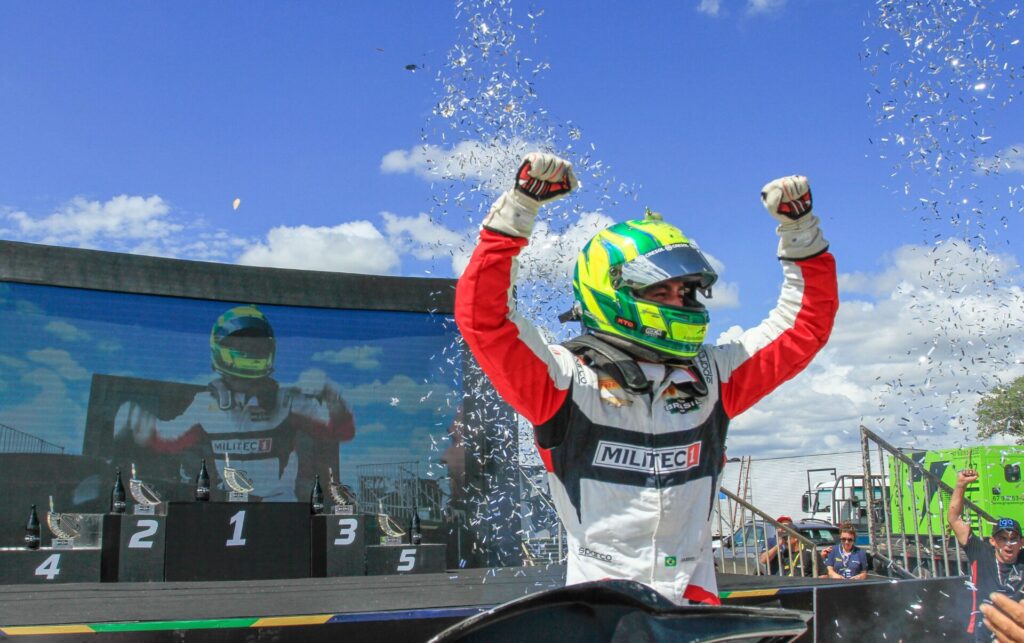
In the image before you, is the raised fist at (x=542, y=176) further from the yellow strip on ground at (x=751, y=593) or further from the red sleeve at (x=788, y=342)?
the yellow strip on ground at (x=751, y=593)

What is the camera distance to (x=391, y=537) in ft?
33.4

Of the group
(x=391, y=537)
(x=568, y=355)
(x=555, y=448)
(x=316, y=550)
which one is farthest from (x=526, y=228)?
(x=391, y=537)

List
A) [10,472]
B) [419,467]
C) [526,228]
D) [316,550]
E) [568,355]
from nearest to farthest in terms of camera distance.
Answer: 1. [526,228]
2. [568,355]
3. [316,550]
4. [10,472]
5. [419,467]

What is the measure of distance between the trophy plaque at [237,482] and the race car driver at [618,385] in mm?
9193

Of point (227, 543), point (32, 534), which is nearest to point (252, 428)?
point (32, 534)

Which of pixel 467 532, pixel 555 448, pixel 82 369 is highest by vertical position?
pixel 82 369

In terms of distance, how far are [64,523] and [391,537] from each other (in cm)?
339

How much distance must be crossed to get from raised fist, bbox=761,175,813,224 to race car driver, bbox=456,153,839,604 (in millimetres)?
373

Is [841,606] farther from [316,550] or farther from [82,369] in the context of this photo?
[82,369]

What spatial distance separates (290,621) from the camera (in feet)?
11.4

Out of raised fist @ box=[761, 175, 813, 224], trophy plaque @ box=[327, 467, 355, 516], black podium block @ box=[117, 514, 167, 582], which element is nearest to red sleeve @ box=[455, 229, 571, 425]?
raised fist @ box=[761, 175, 813, 224]

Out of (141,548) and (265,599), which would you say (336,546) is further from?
(265,599)

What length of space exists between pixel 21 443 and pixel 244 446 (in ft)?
9.26

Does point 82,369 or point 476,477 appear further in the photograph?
point 476,477
